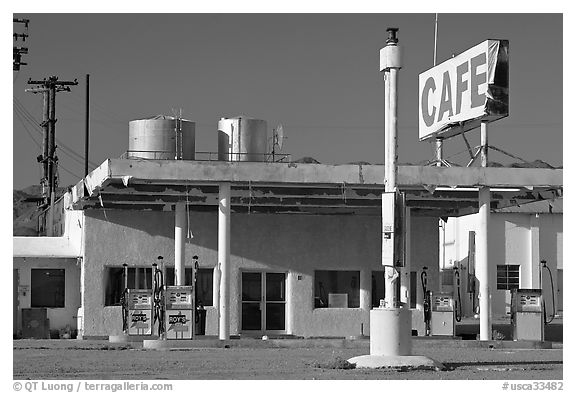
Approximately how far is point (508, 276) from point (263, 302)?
87.1 ft

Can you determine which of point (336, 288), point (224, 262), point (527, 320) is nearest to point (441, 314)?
point (527, 320)

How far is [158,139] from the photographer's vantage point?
3434 cm

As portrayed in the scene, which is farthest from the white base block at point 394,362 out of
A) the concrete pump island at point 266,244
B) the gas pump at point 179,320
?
the gas pump at point 179,320

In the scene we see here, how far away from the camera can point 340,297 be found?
123ft

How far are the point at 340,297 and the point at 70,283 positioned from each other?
8.28 meters

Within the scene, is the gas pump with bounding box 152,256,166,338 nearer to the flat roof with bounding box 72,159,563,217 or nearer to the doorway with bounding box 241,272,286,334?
the flat roof with bounding box 72,159,563,217

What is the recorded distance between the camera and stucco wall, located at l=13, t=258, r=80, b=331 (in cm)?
3840

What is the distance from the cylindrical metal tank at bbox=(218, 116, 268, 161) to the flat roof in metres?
1.16

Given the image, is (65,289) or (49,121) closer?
(65,289)

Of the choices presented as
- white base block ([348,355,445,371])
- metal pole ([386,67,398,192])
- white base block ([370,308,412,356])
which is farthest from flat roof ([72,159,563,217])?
white base block ([348,355,445,371])

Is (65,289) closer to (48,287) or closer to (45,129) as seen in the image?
(48,287)

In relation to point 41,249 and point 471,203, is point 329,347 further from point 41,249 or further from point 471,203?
point 41,249

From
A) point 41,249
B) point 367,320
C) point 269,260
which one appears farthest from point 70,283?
point 367,320

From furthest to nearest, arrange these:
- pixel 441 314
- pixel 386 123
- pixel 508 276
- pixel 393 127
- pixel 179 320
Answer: pixel 508 276
pixel 441 314
pixel 179 320
pixel 386 123
pixel 393 127
